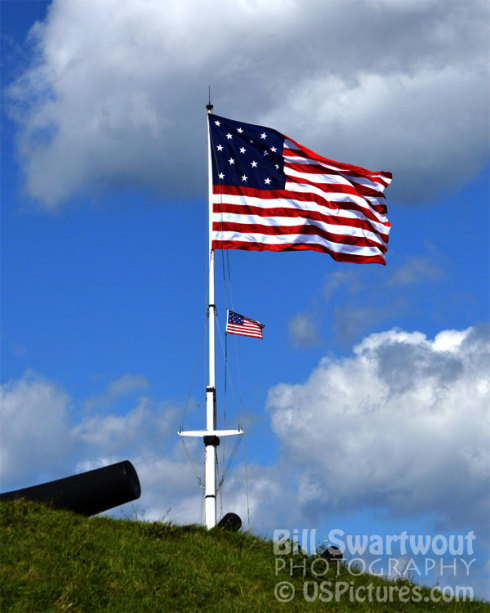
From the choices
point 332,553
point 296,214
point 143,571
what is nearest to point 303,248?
point 296,214

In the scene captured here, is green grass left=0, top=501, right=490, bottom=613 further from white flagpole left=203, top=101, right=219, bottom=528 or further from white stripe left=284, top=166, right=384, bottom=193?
white stripe left=284, top=166, right=384, bottom=193

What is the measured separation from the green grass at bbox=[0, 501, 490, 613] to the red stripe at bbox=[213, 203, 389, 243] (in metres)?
8.69

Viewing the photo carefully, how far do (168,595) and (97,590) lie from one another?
1.29 metres

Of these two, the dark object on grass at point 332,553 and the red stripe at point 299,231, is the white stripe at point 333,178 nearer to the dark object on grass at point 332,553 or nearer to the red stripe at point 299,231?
the red stripe at point 299,231

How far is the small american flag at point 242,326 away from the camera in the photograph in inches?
867

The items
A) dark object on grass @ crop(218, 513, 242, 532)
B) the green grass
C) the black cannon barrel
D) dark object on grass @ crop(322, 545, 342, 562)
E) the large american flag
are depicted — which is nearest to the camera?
the green grass

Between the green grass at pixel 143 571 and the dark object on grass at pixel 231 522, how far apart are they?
0.37 m

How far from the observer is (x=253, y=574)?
16.5 meters

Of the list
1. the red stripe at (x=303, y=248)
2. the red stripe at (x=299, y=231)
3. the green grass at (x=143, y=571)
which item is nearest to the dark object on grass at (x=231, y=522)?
the green grass at (x=143, y=571)

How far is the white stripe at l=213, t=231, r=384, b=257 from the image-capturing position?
73.4 feet

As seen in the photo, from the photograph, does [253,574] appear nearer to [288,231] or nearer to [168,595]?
[168,595]

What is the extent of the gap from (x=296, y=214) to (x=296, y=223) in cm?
31

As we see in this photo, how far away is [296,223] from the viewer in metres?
23.5

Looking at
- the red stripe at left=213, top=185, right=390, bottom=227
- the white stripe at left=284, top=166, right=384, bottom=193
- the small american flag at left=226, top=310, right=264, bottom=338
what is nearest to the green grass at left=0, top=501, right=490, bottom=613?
the small american flag at left=226, top=310, right=264, bottom=338
